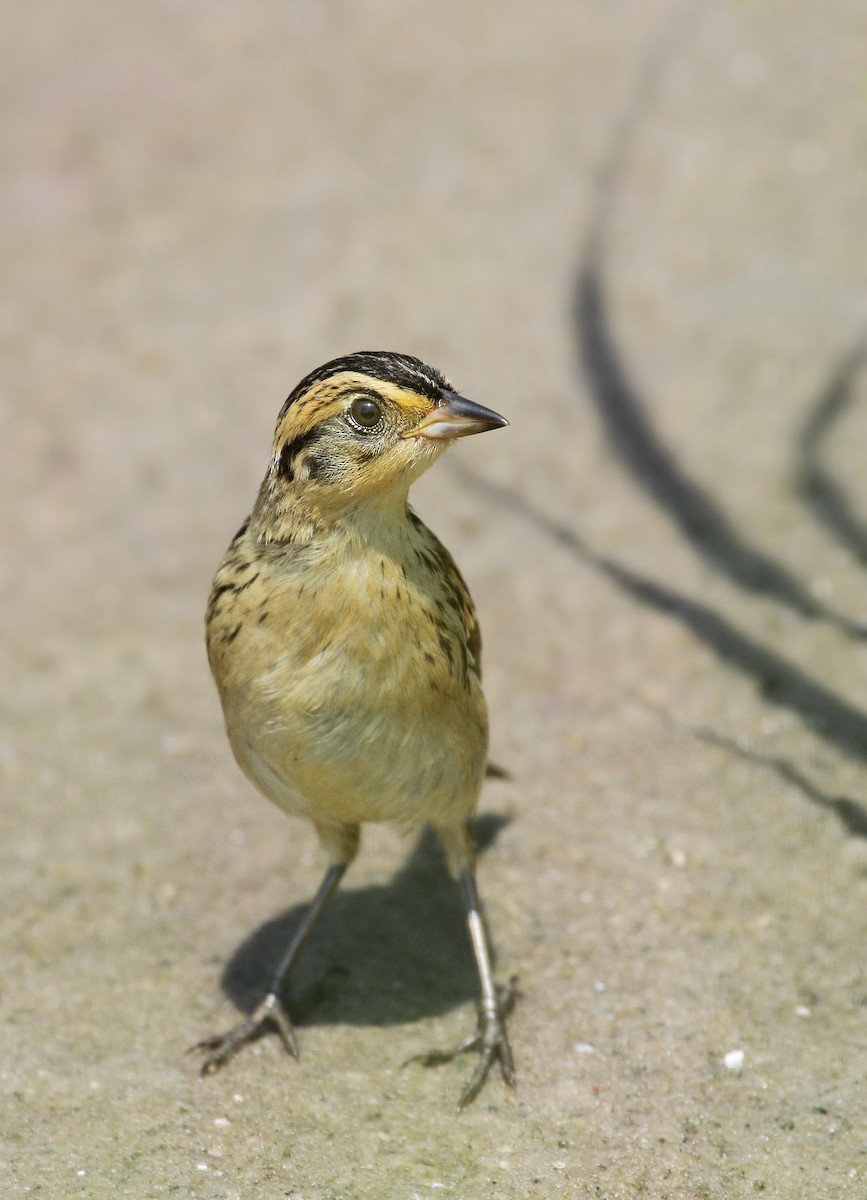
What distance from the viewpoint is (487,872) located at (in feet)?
20.1

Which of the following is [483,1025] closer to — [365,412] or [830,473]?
[365,412]

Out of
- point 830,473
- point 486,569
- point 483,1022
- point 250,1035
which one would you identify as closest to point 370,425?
point 483,1022

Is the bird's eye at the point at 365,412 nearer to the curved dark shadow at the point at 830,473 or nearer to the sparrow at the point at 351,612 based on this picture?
the sparrow at the point at 351,612

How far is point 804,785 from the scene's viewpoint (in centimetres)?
635

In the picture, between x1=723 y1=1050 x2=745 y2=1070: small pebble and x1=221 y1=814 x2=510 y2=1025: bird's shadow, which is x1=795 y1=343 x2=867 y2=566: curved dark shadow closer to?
x1=221 y1=814 x2=510 y2=1025: bird's shadow

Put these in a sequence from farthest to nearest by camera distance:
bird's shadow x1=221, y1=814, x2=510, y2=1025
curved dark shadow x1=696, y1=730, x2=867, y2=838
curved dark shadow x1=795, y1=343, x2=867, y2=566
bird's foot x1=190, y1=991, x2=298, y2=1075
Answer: curved dark shadow x1=795, y1=343, x2=867, y2=566
curved dark shadow x1=696, y1=730, x2=867, y2=838
bird's shadow x1=221, y1=814, x2=510, y2=1025
bird's foot x1=190, y1=991, x2=298, y2=1075

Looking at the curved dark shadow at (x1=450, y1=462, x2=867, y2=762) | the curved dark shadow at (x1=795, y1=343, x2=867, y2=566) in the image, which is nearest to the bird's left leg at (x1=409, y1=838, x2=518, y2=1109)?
the curved dark shadow at (x1=450, y1=462, x2=867, y2=762)

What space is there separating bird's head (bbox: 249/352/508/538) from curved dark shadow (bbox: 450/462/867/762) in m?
2.84

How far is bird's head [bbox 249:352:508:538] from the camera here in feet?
14.8

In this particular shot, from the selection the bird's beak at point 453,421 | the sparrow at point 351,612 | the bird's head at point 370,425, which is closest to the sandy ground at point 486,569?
the sparrow at point 351,612

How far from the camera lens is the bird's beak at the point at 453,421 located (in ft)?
14.8

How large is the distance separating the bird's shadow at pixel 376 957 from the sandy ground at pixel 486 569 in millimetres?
17

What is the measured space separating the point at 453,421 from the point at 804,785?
8.81ft

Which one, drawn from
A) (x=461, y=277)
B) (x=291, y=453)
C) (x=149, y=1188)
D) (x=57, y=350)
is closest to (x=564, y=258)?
(x=461, y=277)
